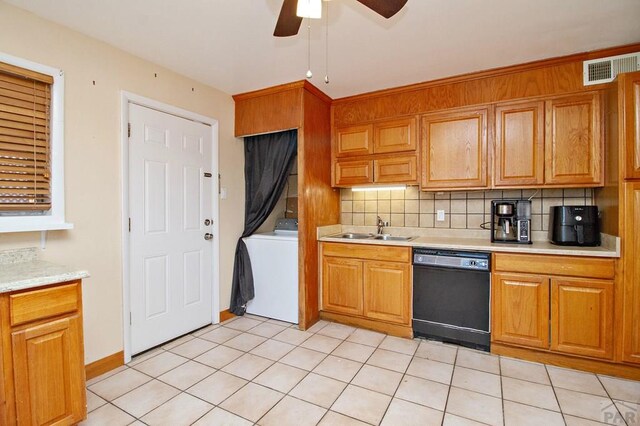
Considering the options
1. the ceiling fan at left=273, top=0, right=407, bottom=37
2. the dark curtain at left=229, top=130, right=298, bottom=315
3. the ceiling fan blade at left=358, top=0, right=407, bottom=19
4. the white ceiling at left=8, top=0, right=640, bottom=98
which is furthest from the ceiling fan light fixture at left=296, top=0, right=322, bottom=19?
the dark curtain at left=229, top=130, right=298, bottom=315

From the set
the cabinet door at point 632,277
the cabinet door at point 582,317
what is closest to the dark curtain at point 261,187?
the cabinet door at point 582,317

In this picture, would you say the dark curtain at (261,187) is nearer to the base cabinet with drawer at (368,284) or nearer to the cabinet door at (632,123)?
the base cabinet with drawer at (368,284)

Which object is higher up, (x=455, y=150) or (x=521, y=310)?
(x=455, y=150)

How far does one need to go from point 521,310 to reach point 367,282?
4.30 feet

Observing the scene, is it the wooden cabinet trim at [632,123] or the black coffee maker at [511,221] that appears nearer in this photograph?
the wooden cabinet trim at [632,123]

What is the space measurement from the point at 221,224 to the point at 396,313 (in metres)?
2.02

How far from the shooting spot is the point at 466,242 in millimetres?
2854

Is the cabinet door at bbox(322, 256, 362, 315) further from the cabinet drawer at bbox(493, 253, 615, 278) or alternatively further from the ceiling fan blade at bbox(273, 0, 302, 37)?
the ceiling fan blade at bbox(273, 0, 302, 37)

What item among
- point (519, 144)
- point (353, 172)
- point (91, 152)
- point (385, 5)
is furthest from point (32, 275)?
point (519, 144)

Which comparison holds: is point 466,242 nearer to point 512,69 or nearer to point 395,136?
point 395,136

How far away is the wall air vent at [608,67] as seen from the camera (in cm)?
232

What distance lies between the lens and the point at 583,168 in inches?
98.4

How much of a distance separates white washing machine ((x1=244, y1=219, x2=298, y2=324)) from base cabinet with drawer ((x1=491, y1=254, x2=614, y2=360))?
6.18 ft

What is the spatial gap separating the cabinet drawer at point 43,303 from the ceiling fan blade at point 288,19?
1785 millimetres
